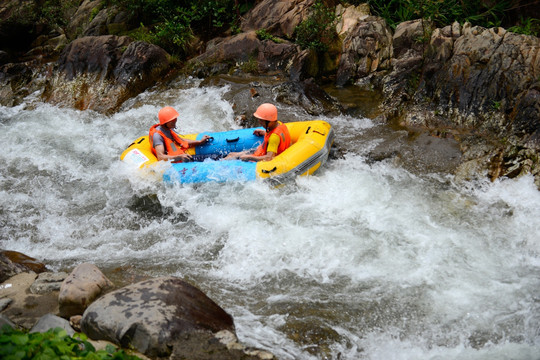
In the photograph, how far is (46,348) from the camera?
2387mm

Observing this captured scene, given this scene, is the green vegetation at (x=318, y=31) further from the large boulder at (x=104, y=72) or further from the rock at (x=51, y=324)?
the rock at (x=51, y=324)

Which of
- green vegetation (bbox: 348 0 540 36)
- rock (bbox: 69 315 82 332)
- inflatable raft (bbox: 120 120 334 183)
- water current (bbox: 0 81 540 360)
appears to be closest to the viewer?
rock (bbox: 69 315 82 332)

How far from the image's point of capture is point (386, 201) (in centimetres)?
550

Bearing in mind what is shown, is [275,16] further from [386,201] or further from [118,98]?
[386,201]

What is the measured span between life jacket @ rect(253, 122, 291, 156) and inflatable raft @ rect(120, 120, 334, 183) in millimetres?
150

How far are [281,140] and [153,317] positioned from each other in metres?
3.53

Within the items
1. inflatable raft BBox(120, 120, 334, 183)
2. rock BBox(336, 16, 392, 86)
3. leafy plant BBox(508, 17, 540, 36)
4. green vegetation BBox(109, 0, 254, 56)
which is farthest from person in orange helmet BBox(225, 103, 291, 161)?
green vegetation BBox(109, 0, 254, 56)

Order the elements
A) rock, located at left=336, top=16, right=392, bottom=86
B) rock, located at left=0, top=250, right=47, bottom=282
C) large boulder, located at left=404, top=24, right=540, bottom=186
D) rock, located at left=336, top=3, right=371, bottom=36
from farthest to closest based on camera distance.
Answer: rock, located at left=336, top=3, right=371, bottom=36 → rock, located at left=336, top=16, right=392, bottom=86 → large boulder, located at left=404, top=24, right=540, bottom=186 → rock, located at left=0, top=250, right=47, bottom=282

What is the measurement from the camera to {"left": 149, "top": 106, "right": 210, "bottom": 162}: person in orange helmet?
613 centimetres

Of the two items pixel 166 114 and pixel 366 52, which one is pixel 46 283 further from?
pixel 366 52

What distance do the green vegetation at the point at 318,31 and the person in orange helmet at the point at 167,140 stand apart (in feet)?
12.4

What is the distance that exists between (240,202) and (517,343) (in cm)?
325

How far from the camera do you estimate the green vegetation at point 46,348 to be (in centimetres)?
231

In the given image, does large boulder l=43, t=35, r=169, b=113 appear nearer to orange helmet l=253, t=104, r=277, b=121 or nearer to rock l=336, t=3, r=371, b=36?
rock l=336, t=3, r=371, b=36
